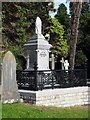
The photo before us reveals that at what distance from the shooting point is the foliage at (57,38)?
38469 mm

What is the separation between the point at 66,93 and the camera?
14.5 m

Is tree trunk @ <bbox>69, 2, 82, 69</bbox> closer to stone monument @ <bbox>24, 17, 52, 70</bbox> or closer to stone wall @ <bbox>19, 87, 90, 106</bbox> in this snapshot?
stone monument @ <bbox>24, 17, 52, 70</bbox>

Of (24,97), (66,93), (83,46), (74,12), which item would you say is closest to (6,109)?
(24,97)

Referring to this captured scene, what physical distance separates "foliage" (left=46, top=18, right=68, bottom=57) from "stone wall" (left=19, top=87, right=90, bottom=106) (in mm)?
22856

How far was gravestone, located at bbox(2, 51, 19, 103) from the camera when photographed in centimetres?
1268

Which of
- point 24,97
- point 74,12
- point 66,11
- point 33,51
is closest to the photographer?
point 24,97

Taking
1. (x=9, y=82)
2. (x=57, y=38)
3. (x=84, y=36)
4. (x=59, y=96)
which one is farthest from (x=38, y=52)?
(x=57, y=38)

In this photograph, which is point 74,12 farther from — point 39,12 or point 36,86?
point 39,12

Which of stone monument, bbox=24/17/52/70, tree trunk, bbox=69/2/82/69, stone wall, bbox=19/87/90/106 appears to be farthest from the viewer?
tree trunk, bbox=69/2/82/69

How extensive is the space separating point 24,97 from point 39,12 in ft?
67.1

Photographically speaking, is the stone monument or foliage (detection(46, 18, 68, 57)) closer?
the stone monument

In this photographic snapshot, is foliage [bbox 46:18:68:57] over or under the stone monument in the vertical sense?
over

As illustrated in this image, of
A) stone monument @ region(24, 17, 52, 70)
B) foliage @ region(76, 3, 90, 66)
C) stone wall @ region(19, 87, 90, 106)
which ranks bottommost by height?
stone wall @ region(19, 87, 90, 106)

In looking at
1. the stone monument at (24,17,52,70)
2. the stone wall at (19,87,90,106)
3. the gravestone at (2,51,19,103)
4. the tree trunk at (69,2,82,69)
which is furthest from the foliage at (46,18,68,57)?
the gravestone at (2,51,19,103)
